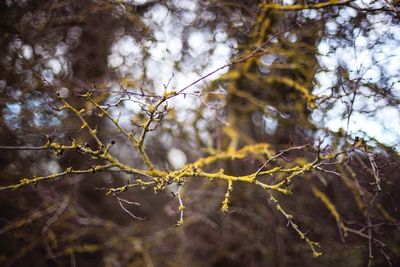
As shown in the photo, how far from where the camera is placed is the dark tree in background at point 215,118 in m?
2.48

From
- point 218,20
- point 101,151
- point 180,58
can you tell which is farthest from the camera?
point 180,58

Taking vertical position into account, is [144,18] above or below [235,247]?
above

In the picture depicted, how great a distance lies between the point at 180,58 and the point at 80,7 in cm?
132

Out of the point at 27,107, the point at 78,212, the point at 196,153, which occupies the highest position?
the point at 196,153

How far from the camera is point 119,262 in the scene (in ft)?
17.8

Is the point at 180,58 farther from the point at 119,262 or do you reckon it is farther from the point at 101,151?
the point at 119,262

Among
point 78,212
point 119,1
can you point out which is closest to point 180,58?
point 119,1

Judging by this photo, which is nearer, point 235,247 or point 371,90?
point 371,90

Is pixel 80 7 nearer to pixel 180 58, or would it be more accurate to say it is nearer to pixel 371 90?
pixel 180 58

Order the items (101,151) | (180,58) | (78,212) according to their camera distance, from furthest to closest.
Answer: (78,212), (180,58), (101,151)

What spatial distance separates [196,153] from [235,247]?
1888 millimetres

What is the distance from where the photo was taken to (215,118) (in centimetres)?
437

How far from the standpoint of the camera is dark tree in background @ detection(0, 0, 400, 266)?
2.48m

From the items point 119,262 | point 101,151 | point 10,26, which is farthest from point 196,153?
point 101,151
